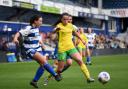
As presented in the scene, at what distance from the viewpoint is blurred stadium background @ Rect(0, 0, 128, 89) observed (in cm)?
3468

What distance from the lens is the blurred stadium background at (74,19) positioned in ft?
114

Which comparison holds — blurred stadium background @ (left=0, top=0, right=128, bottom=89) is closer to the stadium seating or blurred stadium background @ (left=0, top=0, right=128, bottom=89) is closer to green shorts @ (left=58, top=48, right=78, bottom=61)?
the stadium seating

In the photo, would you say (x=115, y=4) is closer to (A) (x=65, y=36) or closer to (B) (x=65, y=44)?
(A) (x=65, y=36)

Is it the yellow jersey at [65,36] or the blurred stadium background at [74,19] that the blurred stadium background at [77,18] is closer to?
the blurred stadium background at [74,19]

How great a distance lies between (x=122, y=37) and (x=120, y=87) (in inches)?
1908

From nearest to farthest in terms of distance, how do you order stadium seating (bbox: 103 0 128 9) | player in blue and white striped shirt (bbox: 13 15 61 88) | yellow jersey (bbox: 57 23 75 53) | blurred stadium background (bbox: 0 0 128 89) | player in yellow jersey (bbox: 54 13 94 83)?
player in blue and white striped shirt (bbox: 13 15 61 88)
player in yellow jersey (bbox: 54 13 94 83)
yellow jersey (bbox: 57 23 75 53)
blurred stadium background (bbox: 0 0 128 89)
stadium seating (bbox: 103 0 128 9)

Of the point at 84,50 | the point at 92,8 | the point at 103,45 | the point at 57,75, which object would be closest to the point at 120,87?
the point at 57,75

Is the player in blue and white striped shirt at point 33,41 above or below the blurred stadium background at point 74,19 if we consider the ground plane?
above

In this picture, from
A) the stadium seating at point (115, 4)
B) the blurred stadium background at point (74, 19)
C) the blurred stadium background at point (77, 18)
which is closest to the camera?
the blurred stadium background at point (74, 19)

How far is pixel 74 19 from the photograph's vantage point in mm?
54812

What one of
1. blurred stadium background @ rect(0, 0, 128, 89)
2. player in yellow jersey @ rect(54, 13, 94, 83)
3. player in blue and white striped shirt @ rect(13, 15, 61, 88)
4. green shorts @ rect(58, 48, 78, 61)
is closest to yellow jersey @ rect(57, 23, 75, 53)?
player in yellow jersey @ rect(54, 13, 94, 83)

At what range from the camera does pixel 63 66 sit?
42.8 ft

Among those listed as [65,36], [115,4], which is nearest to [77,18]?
[115,4]

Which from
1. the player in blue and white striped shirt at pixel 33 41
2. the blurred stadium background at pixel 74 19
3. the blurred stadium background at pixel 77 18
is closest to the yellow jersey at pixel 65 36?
the player in blue and white striped shirt at pixel 33 41
